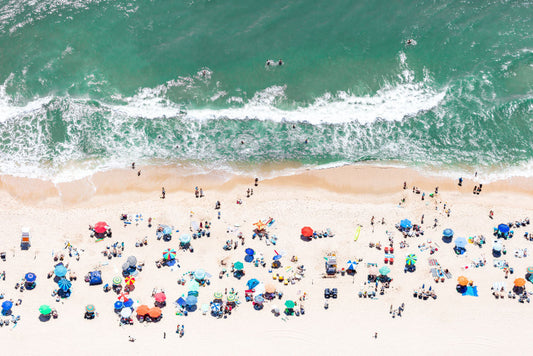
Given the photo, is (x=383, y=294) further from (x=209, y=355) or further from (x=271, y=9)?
(x=271, y=9)

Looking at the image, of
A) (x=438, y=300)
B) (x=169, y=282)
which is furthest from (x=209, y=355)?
(x=438, y=300)

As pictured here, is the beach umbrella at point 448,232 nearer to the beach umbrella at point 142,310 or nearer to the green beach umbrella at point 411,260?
the green beach umbrella at point 411,260

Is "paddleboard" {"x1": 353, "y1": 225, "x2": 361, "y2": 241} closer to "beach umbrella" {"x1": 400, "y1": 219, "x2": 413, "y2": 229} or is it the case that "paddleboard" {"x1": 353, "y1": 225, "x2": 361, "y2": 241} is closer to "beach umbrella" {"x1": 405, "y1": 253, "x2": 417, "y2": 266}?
"beach umbrella" {"x1": 400, "y1": 219, "x2": 413, "y2": 229}

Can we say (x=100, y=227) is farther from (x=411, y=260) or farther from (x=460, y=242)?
(x=460, y=242)

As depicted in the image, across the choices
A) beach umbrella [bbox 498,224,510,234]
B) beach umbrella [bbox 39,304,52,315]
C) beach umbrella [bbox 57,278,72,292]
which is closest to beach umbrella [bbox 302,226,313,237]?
beach umbrella [bbox 498,224,510,234]

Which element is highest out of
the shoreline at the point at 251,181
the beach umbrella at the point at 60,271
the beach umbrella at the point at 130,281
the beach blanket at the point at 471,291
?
the shoreline at the point at 251,181

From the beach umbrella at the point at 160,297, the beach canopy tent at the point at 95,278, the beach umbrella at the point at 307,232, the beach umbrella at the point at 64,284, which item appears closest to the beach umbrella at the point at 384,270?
the beach umbrella at the point at 307,232
